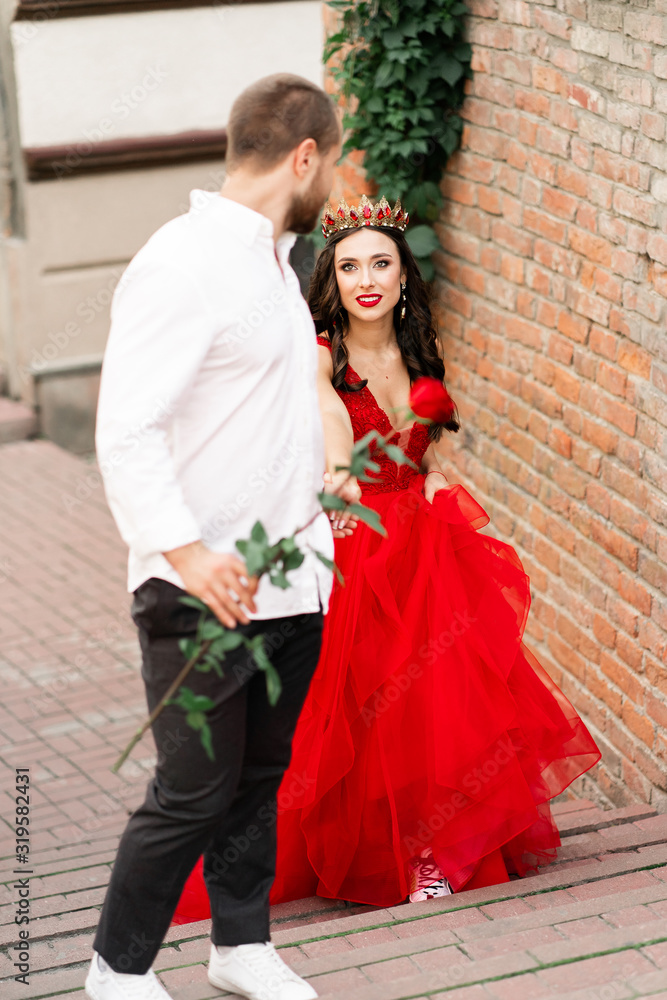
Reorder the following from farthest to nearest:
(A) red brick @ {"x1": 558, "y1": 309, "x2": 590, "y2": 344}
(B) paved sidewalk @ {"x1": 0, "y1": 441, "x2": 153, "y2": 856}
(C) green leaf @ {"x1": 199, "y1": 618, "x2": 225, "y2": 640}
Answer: (B) paved sidewalk @ {"x1": 0, "y1": 441, "x2": 153, "y2": 856} < (A) red brick @ {"x1": 558, "y1": 309, "x2": 590, "y2": 344} < (C) green leaf @ {"x1": 199, "y1": 618, "x2": 225, "y2": 640}

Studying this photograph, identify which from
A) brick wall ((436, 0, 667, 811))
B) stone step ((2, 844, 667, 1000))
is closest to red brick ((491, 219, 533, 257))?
brick wall ((436, 0, 667, 811))

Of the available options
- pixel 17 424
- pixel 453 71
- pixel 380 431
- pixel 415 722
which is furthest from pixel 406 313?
pixel 17 424

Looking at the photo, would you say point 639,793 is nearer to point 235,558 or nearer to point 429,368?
point 429,368

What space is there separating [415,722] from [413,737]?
0.04 m

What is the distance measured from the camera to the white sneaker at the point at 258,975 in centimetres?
231

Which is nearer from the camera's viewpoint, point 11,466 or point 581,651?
point 581,651

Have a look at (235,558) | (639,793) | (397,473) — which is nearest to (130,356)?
(235,558)

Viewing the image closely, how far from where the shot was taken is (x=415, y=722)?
314cm

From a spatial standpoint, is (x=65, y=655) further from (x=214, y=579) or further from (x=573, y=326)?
(x=214, y=579)

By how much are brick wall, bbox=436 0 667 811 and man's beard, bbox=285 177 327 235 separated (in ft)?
4.94

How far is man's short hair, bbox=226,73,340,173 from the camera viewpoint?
80.4 inches

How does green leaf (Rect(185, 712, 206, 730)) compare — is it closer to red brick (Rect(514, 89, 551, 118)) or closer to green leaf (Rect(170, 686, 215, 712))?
green leaf (Rect(170, 686, 215, 712))

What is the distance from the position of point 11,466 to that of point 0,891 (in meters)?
4.42

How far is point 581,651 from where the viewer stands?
3982mm
